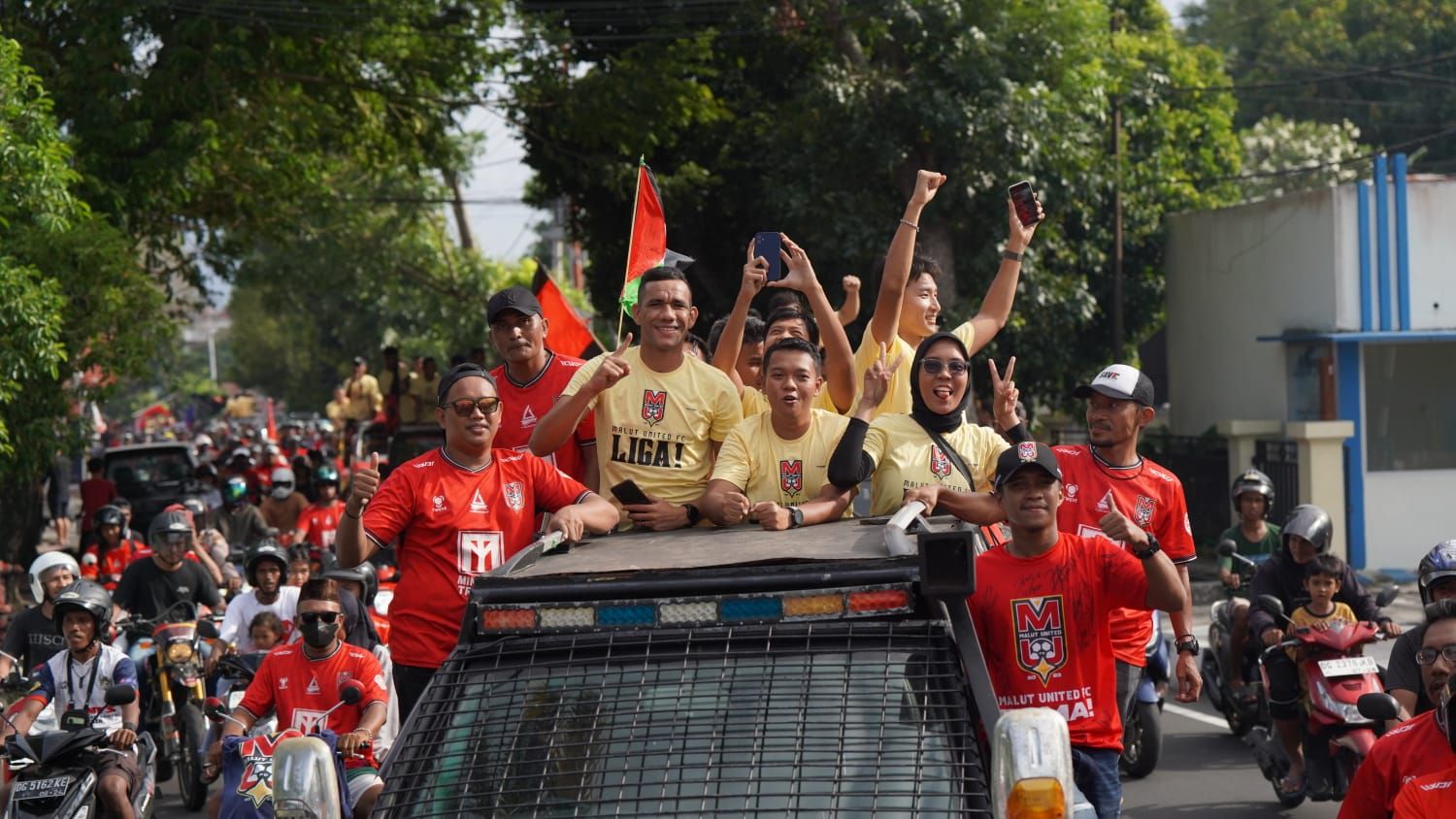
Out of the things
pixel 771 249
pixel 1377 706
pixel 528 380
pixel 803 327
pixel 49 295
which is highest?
pixel 49 295

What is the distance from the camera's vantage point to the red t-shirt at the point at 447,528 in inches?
237

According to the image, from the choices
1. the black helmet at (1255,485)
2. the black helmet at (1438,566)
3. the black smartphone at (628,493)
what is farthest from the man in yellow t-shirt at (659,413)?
the black helmet at (1255,485)

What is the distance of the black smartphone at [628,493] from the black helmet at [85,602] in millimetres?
4319

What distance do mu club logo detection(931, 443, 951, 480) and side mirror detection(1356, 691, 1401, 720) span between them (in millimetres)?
1542

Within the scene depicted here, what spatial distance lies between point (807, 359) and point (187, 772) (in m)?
6.53

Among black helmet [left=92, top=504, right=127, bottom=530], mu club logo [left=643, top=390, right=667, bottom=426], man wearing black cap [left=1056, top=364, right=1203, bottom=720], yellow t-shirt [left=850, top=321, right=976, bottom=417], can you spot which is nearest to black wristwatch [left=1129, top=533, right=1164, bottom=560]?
man wearing black cap [left=1056, top=364, right=1203, bottom=720]

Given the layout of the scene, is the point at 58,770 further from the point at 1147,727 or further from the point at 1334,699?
the point at 1334,699

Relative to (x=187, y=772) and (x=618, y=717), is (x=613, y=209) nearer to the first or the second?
Answer: (x=187, y=772)

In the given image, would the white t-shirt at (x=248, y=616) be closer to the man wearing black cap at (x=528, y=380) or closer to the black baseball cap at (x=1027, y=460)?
the man wearing black cap at (x=528, y=380)

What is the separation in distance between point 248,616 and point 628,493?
→ 5939mm

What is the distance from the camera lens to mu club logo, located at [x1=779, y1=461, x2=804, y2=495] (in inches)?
251

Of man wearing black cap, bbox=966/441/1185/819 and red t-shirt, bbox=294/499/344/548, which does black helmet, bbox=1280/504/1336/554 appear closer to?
man wearing black cap, bbox=966/441/1185/819

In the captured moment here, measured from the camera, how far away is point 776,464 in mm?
→ 6375

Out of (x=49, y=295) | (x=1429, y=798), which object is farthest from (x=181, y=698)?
(x=1429, y=798)
